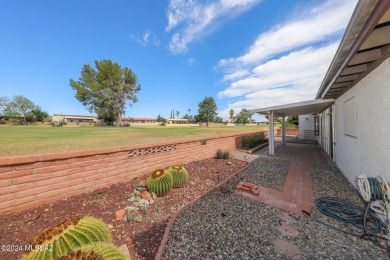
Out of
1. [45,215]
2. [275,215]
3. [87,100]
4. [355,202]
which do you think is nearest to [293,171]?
[355,202]

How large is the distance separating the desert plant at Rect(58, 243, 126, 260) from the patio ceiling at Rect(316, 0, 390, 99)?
3549 mm

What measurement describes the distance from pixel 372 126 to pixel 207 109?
238ft

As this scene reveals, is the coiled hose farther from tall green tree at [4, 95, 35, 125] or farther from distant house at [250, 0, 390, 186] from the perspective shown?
tall green tree at [4, 95, 35, 125]

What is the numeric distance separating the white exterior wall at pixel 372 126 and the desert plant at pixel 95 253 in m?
4.47

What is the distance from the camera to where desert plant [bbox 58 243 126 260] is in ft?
4.06

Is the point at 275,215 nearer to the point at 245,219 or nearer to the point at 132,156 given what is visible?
the point at 245,219

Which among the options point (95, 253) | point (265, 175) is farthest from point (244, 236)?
point (265, 175)

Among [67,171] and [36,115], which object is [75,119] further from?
[67,171]

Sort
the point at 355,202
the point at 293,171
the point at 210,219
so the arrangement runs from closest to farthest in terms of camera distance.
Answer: the point at 210,219 < the point at 355,202 < the point at 293,171

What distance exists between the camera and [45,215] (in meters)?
2.74

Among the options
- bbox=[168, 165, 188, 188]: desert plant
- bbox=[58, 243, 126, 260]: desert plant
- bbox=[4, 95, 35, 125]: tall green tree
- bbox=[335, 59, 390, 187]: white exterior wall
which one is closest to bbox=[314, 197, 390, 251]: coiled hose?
bbox=[335, 59, 390, 187]: white exterior wall

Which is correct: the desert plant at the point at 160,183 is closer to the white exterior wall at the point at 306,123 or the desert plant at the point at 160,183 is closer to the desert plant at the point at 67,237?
the desert plant at the point at 67,237

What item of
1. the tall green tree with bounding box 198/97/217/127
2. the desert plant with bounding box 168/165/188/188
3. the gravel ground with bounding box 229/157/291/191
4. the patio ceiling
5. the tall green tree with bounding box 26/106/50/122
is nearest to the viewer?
the patio ceiling

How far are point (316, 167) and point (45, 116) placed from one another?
88.1 m
